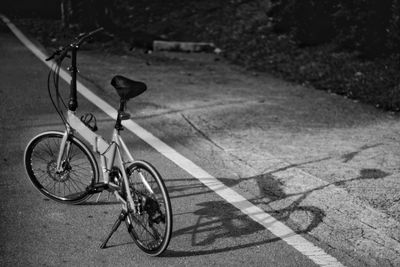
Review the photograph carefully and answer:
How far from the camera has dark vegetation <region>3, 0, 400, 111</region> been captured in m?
11.2

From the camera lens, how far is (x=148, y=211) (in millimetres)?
4445

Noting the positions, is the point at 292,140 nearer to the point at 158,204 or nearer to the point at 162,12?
the point at 158,204

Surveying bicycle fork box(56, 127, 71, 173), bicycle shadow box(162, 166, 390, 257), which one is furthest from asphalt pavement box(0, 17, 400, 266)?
bicycle fork box(56, 127, 71, 173)

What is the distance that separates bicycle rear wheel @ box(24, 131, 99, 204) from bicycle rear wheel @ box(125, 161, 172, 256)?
0.81 metres

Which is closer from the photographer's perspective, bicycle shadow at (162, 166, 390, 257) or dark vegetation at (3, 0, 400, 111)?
bicycle shadow at (162, 166, 390, 257)

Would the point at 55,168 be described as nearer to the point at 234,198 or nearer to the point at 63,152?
the point at 63,152

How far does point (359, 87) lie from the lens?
10383mm

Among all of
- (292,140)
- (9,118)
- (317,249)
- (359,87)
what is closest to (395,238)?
(317,249)

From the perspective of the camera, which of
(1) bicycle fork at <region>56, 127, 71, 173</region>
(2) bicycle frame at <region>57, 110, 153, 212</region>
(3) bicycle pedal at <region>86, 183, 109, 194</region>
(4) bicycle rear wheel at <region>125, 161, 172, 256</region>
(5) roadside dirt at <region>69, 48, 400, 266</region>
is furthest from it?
(1) bicycle fork at <region>56, 127, 71, 173</region>

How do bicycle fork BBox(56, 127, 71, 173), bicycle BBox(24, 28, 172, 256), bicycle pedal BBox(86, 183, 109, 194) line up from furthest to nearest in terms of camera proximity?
1. bicycle fork BBox(56, 127, 71, 173)
2. bicycle pedal BBox(86, 183, 109, 194)
3. bicycle BBox(24, 28, 172, 256)

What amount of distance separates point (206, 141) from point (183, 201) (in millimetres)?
1826

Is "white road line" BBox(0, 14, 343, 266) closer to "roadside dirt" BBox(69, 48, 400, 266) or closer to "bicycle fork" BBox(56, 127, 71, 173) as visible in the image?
"roadside dirt" BBox(69, 48, 400, 266)

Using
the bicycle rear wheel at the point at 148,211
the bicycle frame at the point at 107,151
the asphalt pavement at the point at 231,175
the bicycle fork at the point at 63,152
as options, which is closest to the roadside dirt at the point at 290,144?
the asphalt pavement at the point at 231,175

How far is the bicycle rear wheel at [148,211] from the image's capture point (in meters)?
4.32
